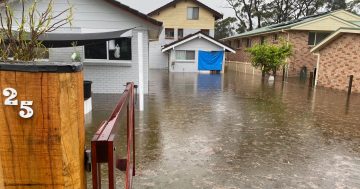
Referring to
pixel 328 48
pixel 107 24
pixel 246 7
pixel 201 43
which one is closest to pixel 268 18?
pixel 246 7

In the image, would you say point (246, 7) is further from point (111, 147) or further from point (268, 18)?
point (111, 147)

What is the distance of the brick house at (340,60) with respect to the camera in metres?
16.6

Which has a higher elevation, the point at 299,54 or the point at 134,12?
the point at 134,12

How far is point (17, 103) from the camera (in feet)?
4.17

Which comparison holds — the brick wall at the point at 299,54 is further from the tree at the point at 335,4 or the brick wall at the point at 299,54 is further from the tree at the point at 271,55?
the tree at the point at 335,4

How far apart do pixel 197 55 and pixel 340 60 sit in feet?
48.8

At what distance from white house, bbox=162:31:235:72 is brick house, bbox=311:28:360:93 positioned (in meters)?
11.6

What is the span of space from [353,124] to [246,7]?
44070 mm

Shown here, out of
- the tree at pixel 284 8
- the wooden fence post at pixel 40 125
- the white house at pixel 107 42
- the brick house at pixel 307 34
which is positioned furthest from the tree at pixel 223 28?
the wooden fence post at pixel 40 125

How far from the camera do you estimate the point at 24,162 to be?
1.33m

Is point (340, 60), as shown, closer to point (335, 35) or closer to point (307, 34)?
point (335, 35)

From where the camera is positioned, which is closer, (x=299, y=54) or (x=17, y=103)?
(x=17, y=103)

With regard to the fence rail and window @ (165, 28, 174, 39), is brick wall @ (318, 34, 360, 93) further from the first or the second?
window @ (165, 28, 174, 39)

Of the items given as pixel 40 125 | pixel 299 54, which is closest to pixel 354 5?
pixel 299 54
